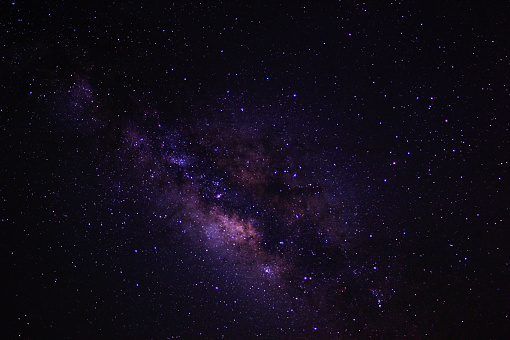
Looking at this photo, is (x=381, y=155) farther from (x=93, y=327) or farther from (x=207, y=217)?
(x=93, y=327)

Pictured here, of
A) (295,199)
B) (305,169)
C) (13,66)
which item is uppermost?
(13,66)

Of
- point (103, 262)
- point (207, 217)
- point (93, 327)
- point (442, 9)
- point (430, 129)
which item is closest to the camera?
point (442, 9)

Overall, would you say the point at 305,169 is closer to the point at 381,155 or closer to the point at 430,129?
the point at 381,155

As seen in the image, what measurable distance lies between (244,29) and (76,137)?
151 centimetres

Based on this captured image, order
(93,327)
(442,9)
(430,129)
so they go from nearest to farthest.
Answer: (442,9), (430,129), (93,327)

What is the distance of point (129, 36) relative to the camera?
5.65ft

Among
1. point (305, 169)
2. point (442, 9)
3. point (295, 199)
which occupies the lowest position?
point (295, 199)

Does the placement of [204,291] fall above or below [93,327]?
above

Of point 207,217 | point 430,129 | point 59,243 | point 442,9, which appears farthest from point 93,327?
point 442,9

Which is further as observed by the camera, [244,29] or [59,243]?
[59,243]

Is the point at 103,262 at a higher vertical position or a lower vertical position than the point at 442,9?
lower

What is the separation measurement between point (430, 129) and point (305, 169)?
90 cm

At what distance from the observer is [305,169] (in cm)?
175

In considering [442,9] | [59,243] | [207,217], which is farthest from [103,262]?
[442,9]
